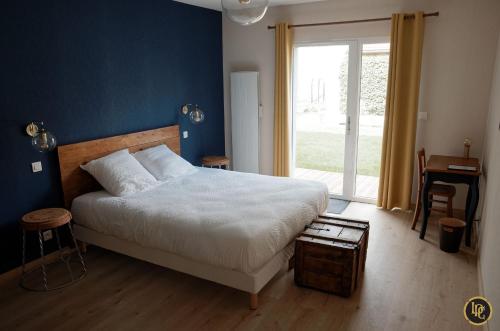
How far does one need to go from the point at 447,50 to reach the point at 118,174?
3.78m

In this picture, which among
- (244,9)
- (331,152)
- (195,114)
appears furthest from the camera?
(331,152)

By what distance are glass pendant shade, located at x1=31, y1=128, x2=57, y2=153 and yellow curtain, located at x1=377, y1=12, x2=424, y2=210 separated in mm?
3581

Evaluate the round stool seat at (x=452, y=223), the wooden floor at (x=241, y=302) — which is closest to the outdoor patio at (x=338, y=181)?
the round stool seat at (x=452, y=223)

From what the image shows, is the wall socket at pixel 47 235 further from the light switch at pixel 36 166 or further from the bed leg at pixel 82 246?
the light switch at pixel 36 166

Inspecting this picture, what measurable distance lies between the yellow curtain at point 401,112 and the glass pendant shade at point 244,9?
2648mm

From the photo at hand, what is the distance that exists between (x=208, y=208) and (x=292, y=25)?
2977 mm

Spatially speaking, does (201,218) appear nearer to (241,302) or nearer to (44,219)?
(241,302)

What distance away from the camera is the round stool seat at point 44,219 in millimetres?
2811

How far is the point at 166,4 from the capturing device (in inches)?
172

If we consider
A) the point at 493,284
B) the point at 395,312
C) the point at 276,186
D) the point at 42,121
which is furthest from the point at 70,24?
the point at 493,284

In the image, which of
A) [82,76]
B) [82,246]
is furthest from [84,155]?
[82,246]

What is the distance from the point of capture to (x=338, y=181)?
17.4ft

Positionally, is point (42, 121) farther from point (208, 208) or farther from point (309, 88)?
point (309, 88)

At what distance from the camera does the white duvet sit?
263 centimetres
